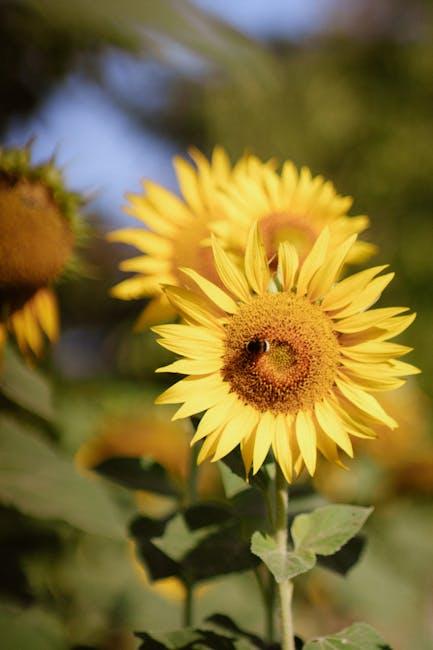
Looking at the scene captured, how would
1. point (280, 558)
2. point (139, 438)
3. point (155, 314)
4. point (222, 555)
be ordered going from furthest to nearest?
point (139, 438)
point (155, 314)
point (222, 555)
point (280, 558)

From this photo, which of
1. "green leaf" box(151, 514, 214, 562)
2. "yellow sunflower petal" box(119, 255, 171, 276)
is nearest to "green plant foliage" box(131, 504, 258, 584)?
"green leaf" box(151, 514, 214, 562)

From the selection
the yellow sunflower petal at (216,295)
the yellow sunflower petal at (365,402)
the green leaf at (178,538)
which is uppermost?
the yellow sunflower petal at (216,295)

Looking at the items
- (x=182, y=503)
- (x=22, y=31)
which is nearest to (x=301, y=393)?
(x=182, y=503)

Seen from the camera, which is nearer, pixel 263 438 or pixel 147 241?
pixel 263 438

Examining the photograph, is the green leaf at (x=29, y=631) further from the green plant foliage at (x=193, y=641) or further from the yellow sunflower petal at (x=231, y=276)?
the yellow sunflower petal at (x=231, y=276)

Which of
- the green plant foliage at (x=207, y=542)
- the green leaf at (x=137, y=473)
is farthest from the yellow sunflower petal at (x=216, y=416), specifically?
the green leaf at (x=137, y=473)

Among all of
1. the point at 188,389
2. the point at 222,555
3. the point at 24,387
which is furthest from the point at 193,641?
the point at 24,387

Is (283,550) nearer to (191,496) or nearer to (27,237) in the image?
(191,496)

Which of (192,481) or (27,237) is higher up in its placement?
(27,237)
